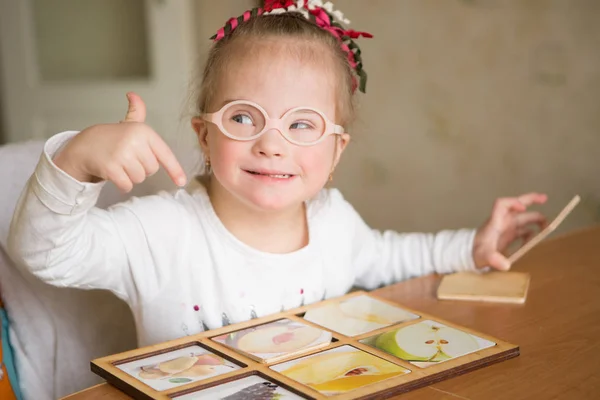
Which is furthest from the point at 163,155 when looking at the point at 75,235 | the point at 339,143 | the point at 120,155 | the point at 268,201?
the point at 339,143

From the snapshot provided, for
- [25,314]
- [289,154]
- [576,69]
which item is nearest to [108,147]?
[289,154]

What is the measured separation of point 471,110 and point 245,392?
6.65 feet

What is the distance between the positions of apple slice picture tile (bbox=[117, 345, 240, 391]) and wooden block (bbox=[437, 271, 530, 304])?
43 cm

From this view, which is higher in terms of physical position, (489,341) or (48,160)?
(48,160)

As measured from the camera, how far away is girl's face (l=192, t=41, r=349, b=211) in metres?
1.05

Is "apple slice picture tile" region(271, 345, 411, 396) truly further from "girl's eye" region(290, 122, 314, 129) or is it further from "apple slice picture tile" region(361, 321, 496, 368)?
"girl's eye" region(290, 122, 314, 129)

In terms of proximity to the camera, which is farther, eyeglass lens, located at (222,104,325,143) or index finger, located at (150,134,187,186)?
eyeglass lens, located at (222,104,325,143)

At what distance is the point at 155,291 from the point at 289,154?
11.5 inches

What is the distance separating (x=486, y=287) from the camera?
1.13 m

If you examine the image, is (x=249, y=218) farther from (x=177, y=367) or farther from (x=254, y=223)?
(x=177, y=367)

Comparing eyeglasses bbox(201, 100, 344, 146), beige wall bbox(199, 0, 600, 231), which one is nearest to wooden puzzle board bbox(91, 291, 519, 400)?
eyeglasses bbox(201, 100, 344, 146)

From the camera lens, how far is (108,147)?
2.67ft

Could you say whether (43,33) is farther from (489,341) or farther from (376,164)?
(489,341)

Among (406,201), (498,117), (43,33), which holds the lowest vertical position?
(406,201)
